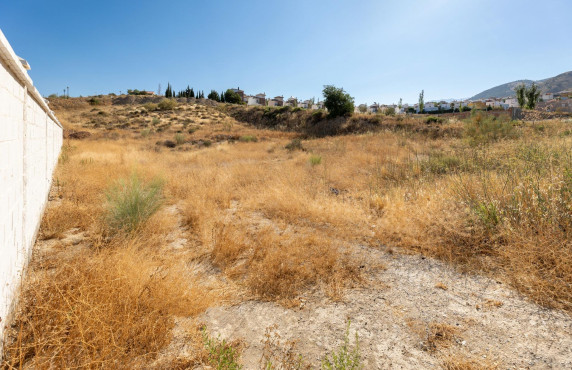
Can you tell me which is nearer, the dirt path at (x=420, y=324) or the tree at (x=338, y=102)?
the dirt path at (x=420, y=324)

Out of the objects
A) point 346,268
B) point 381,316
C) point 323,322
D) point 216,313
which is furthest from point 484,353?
point 216,313

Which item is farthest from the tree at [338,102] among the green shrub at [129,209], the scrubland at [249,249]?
the green shrub at [129,209]

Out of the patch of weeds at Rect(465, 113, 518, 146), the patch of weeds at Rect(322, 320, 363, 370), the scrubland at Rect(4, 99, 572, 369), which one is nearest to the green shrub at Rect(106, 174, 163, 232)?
the scrubland at Rect(4, 99, 572, 369)

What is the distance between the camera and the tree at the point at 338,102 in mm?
26703

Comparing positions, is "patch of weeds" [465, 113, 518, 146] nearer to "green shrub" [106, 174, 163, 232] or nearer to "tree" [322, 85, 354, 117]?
"green shrub" [106, 174, 163, 232]

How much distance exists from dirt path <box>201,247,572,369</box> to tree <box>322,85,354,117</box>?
25.9 metres

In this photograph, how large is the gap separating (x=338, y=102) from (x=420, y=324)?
2712cm

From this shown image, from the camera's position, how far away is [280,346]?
2.00 m

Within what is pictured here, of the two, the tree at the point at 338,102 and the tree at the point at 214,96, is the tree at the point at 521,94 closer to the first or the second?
the tree at the point at 338,102

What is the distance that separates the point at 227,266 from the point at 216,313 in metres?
0.88

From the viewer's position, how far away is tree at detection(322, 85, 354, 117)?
26703 millimetres

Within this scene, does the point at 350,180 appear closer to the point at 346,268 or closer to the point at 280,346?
the point at 346,268

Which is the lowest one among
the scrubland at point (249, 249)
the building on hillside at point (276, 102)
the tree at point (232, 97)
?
the scrubland at point (249, 249)

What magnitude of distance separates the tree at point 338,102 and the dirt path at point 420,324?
2593 cm
